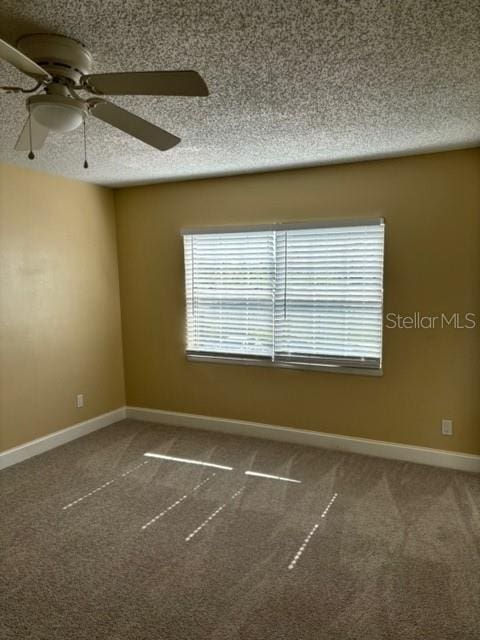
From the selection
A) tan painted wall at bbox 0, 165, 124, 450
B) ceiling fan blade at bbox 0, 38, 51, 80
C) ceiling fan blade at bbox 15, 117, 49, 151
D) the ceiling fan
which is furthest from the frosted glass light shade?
tan painted wall at bbox 0, 165, 124, 450

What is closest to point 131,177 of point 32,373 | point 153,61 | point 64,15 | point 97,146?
point 97,146

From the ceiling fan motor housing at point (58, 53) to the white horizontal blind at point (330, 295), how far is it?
2.34 metres

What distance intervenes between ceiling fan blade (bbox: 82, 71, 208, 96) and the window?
2.31m

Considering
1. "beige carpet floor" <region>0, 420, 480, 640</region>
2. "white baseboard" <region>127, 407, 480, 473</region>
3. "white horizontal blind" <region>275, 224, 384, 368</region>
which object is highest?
"white horizontal blind" <region>275, 224, 384, 368</region>

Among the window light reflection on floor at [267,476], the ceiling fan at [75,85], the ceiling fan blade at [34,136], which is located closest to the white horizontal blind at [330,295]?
the window light reflection on floor at [267,476]

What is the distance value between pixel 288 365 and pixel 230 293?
34.3 inches

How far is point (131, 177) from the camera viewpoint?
13.2 feet

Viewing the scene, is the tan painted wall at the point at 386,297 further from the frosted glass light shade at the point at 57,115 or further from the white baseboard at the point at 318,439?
the frosted glass light shade at the point at 57,115

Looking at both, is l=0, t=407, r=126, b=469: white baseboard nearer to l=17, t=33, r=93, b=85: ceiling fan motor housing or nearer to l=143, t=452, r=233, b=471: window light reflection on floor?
l=143, t=452, r=233, b=471: window light reflection on floor

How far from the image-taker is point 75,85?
177 cm

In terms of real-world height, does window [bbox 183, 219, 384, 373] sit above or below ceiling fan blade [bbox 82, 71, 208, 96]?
below

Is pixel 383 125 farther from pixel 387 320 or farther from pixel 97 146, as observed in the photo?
pixel 97 146

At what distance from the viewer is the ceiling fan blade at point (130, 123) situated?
176 cm

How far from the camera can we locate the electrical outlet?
3424 millimetres
